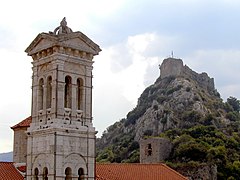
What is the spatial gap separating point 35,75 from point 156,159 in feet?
141

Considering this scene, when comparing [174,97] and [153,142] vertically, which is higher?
[174,97]

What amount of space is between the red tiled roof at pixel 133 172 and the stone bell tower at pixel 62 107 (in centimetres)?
862

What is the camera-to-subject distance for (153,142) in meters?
63.3

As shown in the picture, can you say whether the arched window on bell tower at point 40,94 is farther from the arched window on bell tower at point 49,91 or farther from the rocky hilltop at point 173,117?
the rocky hilltop at point 173,117

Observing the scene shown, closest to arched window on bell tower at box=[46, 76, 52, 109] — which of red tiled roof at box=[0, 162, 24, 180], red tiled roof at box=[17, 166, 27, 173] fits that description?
red tiled roof at box=[0, 162, 24, 180]

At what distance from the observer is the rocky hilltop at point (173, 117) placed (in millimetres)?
73875

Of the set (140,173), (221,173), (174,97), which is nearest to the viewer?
(140,173)

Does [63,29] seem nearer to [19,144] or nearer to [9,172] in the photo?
[9,172]

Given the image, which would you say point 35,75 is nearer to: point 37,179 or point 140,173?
point 37,179

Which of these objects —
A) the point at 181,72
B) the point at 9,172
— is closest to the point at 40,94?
the point at 9,172

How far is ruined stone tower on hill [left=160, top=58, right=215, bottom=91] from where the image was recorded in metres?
100

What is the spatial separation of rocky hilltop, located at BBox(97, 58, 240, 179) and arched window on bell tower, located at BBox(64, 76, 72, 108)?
137 ft

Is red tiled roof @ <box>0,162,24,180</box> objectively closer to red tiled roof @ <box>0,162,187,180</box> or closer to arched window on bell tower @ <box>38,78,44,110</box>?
red tiled roof @ <box>0,162,187,180</box>

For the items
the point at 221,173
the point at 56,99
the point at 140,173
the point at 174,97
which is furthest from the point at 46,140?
the point at 174,97
